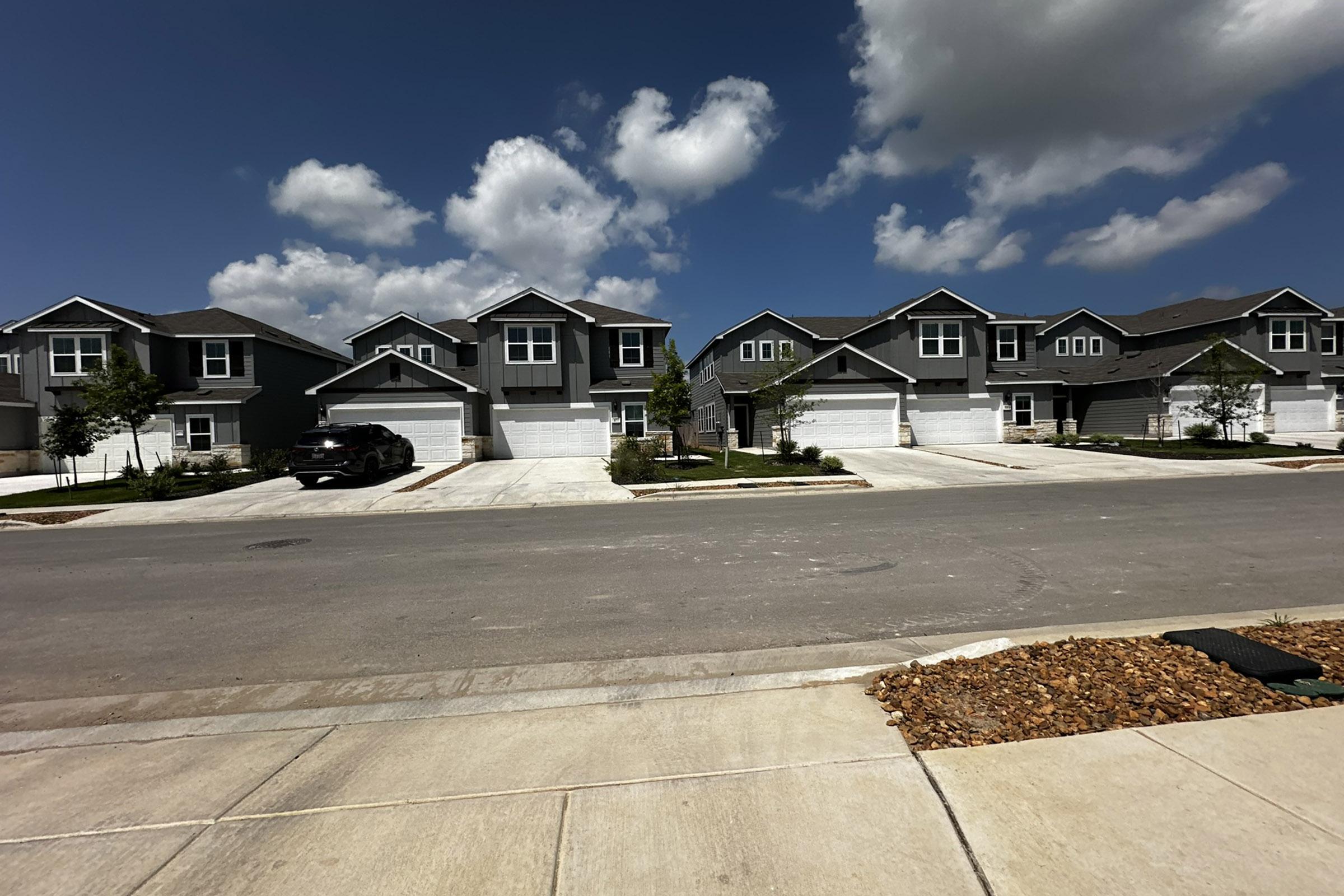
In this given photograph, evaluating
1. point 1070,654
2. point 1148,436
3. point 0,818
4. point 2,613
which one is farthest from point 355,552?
point 1148,436

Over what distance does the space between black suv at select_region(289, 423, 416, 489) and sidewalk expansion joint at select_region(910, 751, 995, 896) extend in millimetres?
19039

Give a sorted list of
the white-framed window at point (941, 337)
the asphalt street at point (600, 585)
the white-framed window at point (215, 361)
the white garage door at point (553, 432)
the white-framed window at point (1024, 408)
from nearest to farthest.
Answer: the asphalt street at point (600, 585) → the white-framed window at point (215, 361) → the white garage door at point (553, 432) → the white-framed window at point (941, 337) → the white-framed window at point (1024, 408)

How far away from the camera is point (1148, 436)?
30078 millimetres

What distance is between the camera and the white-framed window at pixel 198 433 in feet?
83.6

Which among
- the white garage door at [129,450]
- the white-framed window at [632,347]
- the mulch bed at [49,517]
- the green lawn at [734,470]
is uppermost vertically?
the white-framed window at [632,347]

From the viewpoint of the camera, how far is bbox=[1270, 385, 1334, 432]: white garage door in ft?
104

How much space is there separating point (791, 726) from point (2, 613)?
8828 millimetres

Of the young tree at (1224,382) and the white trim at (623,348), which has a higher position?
the white trim at (623,348)

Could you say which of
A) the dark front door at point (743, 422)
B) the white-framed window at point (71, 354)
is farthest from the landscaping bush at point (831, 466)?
the white-framed window at point (71, 354)

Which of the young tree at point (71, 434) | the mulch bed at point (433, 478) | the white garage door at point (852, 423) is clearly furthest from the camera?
the white garage door at point (852, 423)

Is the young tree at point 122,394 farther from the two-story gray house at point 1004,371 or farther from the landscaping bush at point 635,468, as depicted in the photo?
the two-story gray house at point 1004,371

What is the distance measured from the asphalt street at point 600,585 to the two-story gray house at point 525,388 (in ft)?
45.7

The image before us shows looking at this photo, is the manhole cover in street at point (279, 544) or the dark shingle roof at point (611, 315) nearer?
the manhole cover in street at point (279, 544)

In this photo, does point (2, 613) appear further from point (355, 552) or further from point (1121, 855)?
point (1121, 855)
